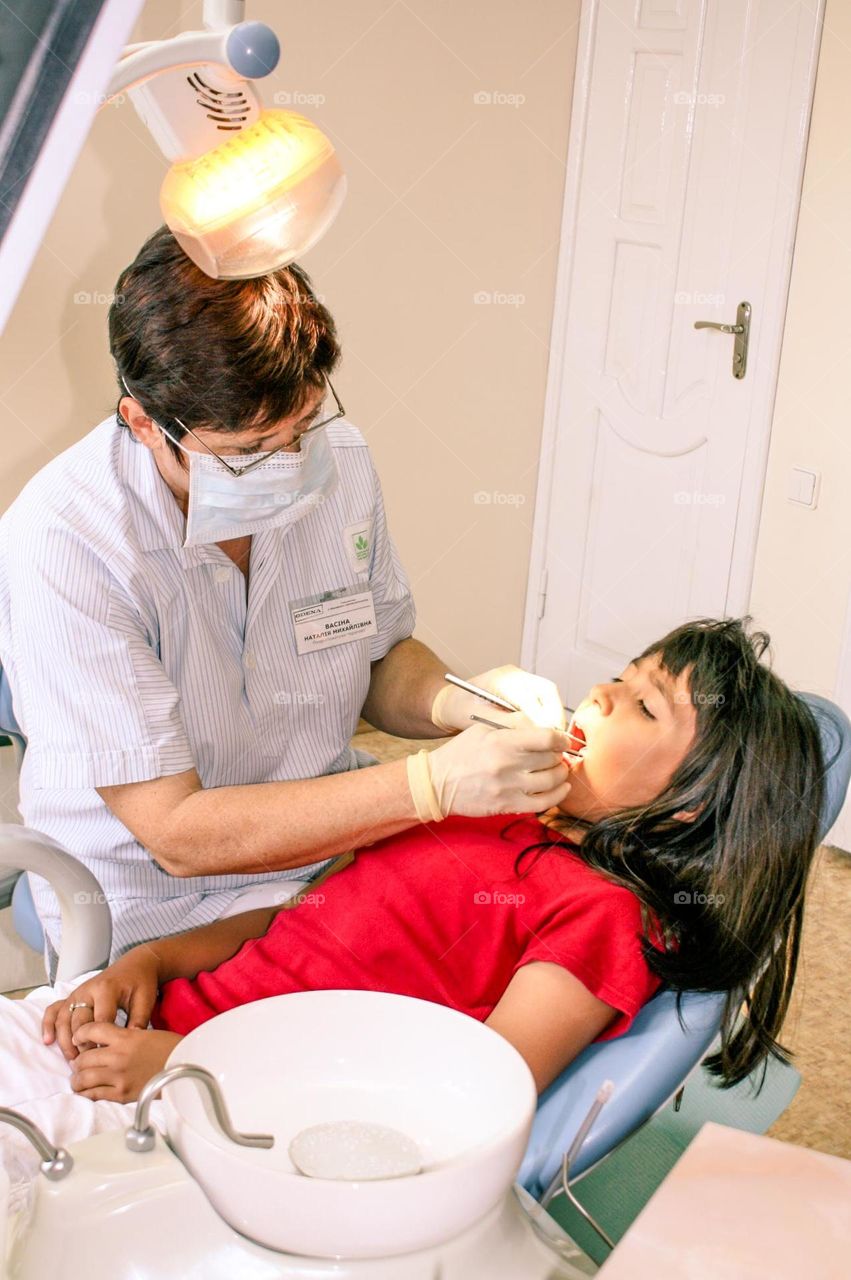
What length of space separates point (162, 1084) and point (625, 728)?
3.11 feet

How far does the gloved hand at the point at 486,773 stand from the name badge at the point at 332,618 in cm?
28

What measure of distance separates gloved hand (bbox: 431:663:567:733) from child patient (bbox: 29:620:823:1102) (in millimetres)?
74

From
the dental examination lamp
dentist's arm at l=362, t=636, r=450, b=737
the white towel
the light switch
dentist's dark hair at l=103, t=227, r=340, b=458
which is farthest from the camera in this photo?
the light switch

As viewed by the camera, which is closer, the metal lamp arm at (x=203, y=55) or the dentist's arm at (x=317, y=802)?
the metal lamp arm at (x=203, y=55)

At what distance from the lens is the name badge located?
1.65 m

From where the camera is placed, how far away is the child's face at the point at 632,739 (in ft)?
4.94

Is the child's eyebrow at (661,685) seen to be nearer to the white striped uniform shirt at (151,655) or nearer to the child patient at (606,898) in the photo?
the child patient at (606,898)

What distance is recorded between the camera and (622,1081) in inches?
49.9

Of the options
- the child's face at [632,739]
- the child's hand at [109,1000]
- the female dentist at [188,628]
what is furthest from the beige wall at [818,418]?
the child's hand at [109,1000]

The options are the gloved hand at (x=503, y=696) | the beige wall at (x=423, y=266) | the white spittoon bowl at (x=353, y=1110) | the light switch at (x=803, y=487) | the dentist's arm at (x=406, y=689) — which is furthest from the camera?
the light switch at (x=803, y=487)

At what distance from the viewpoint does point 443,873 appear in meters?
1.50

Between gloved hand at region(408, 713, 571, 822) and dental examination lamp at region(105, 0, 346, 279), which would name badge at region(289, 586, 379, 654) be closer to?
gloved hand at region(408, 713, 571, 822)

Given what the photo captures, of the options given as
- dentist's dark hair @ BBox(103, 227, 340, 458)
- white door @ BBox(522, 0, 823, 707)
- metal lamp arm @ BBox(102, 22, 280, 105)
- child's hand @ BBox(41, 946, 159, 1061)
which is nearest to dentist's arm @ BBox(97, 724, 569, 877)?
child's hand @ BBox(41, 946, 159, 1061)

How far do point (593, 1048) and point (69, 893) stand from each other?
22.7 inches
